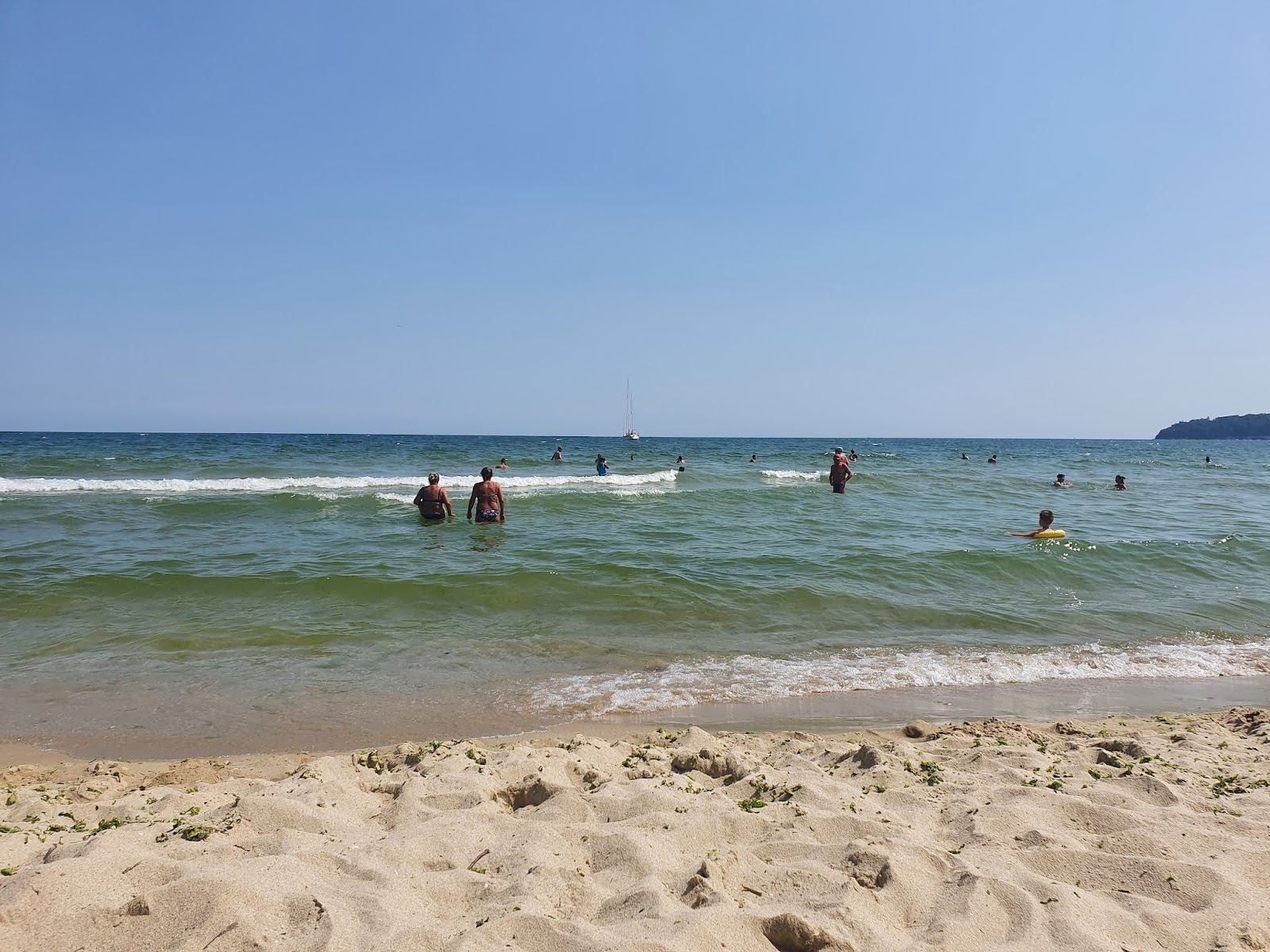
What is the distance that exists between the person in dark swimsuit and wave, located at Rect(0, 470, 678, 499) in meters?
6.96

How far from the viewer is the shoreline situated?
205 inches

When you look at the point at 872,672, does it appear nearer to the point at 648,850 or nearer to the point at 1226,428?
the point at 648,850

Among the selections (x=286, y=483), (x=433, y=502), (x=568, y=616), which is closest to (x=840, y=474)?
(x=433, y=502)

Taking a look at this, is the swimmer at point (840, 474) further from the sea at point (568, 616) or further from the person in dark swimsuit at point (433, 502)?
the person in dark swimsuit at point (433, 502)

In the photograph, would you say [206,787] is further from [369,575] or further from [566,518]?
[566,518]

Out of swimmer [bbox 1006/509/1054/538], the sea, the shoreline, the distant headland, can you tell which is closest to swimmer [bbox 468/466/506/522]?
the sea

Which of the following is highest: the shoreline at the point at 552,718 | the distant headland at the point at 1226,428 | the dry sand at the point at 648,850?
the distant headland at the point at 1226,428

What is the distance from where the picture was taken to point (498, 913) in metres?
2.72

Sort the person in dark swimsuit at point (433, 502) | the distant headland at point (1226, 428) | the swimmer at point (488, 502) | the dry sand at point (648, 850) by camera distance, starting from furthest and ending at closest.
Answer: the distant headland at point (1226, 428) < the person in dark swimsuit at point (433, 502) < the swimmer at point (488, 502) < the dry sand at point (648, 850)

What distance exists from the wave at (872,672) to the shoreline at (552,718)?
0.53 feet

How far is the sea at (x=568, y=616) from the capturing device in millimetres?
5984

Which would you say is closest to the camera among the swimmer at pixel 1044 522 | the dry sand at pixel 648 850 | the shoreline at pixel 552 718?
the dry sand at pixel 648 850

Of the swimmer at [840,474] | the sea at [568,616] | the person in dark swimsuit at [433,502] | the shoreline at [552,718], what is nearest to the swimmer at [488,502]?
the sea at [568,616]

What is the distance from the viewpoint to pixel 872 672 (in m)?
6.90
